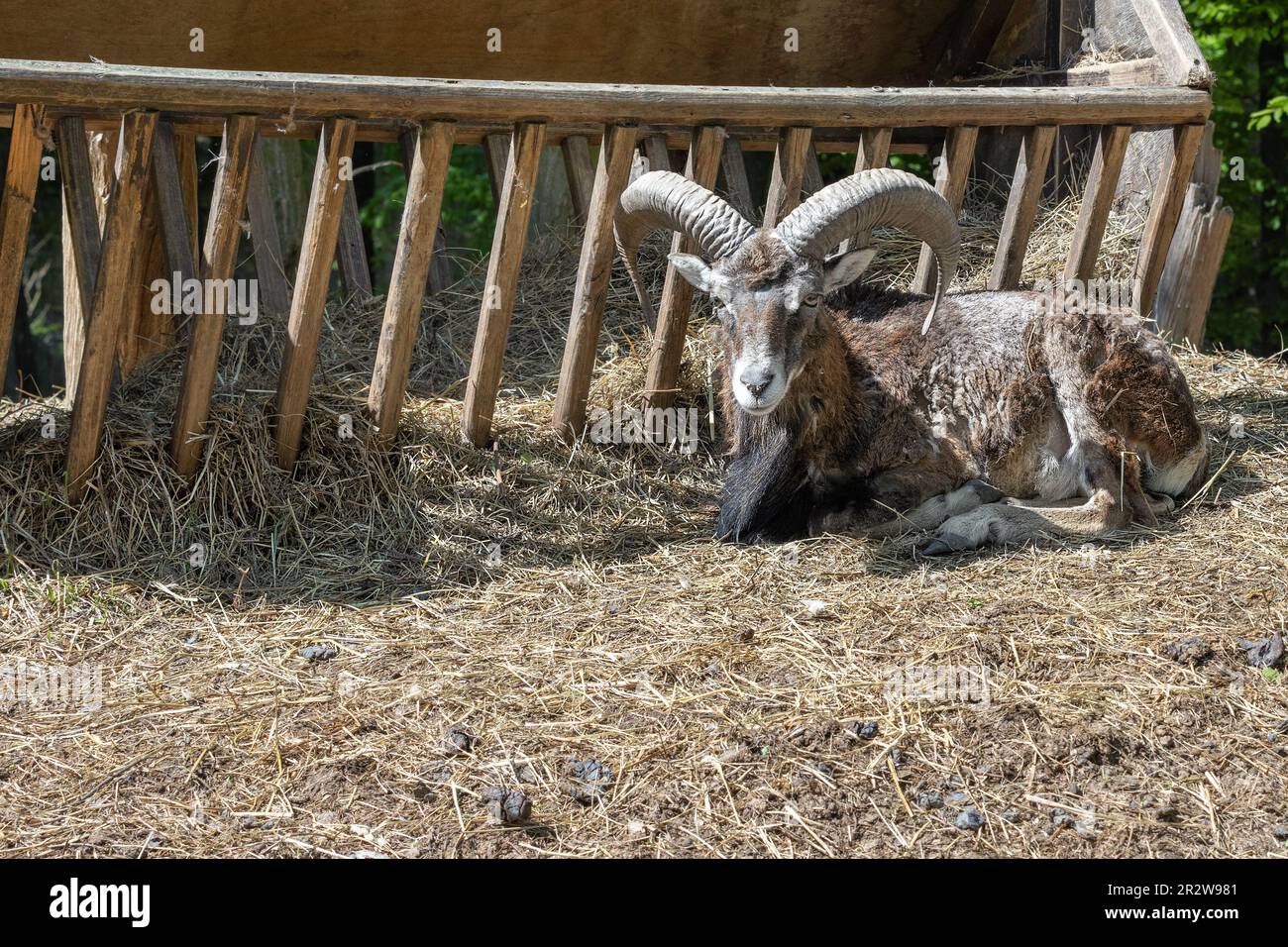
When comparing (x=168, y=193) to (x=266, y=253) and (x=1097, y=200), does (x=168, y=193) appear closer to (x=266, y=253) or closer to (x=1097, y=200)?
(x=266, y=253)

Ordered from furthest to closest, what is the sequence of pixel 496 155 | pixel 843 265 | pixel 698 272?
Result: pixel 496 155
pixel 843 265
pixel 698 272

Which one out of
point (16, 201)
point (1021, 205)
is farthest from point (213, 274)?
point (1021, 205)

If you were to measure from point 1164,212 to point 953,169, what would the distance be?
1.43 metres

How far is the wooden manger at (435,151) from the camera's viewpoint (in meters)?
6.06

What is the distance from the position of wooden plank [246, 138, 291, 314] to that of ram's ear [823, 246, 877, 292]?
321 centimetres

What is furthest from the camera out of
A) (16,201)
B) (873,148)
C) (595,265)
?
(873,148)

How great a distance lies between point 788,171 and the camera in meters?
7.22

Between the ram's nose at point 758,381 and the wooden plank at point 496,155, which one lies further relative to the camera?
the wooden plank at point 496,155

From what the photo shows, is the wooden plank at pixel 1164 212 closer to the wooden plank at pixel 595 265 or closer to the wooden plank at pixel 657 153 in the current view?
the wooden plank at pixel 657 153

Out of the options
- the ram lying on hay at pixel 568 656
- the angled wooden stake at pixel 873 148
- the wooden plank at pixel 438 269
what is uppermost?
the angled wooden stake at pixel 873 148

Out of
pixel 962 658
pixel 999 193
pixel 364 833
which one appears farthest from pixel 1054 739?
pixel 999 193

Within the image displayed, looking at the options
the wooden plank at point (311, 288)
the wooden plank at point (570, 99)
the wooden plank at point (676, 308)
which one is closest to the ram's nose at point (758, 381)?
the wooden plank at point (676, 308)

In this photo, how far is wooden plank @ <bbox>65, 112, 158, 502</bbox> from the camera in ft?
19.7

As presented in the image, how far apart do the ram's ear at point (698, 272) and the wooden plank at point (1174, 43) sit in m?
3.37
